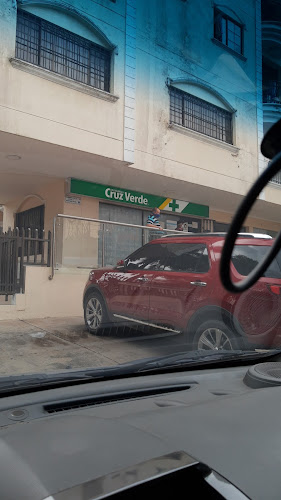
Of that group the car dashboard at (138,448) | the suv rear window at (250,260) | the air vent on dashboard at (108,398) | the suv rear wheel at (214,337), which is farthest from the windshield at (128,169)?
the car dashboard at (138,448)

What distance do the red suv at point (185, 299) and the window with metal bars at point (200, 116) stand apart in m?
2.86

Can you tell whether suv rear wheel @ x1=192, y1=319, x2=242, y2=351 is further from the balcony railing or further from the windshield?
the balcony railing

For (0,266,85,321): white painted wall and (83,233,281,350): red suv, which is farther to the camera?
(0,266,85,321): white painted wall

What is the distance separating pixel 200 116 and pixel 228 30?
3.25m

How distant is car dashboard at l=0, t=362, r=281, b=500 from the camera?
1203mm

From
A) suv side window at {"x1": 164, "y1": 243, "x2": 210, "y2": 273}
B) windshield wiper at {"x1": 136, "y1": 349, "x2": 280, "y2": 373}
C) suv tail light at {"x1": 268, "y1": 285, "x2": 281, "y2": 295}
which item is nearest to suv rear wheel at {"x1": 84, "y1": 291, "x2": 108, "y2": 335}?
suv side window at {"x1": 164, "y1": 243, "x2": 210, "y2": 273}

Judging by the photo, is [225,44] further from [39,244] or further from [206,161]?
[39,244]

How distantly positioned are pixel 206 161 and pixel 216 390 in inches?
311

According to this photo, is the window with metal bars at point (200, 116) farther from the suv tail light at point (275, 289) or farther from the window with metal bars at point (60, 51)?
the suv tail light at point (275, 289)

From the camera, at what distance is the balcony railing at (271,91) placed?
3921 mm

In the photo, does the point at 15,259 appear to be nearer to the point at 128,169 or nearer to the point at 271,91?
the point at 128,169

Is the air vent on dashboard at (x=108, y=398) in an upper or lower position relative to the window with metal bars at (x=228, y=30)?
lower

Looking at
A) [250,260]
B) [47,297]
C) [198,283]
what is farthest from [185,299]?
[47,297]

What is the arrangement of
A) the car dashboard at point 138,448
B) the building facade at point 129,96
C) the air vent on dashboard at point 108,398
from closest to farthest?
the car dashboard at point 138,448 → the air vent on dashboard at point 108,398 → the building facade at point 129,96
